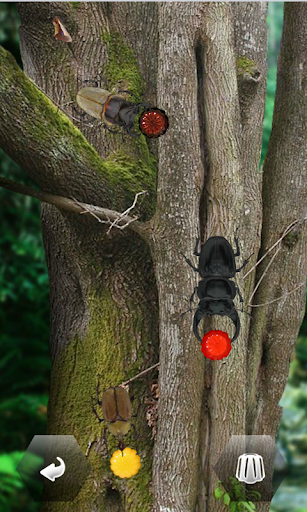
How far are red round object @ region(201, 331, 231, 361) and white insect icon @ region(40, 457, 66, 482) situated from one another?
924 mm

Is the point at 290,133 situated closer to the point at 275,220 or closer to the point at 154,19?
the point at 275,220

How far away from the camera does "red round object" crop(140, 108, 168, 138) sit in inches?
89.0

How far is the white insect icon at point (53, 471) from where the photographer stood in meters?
2.39

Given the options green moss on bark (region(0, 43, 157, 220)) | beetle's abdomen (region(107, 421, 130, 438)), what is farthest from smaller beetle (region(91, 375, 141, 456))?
green moss on bark (region(0, 43, 157, 220))

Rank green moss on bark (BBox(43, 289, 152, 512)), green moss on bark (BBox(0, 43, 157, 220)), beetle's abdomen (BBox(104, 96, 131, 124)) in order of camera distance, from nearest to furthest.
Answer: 1. beetle's abdomen (BBox(104, 96, 131, 124))
2. green moss on bark (BBox(0, 43, 157, 220))
3. green moss on bark (BBox(43, 289, 152, 512))

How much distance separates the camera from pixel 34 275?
497 cm

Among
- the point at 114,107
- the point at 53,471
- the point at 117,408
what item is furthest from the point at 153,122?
the point at 53,471

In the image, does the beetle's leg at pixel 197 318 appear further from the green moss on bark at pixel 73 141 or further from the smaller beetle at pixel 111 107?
the smaller beetle at pixel 111 107

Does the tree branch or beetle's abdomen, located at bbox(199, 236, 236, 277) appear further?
the tree branch

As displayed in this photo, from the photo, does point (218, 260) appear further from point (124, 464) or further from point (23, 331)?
point (23, 331)

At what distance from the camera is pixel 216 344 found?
1.88 metres

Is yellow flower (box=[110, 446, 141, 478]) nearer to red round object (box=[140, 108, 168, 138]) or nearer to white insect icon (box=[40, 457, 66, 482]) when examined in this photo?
white insect icon (box=[40, 457, 66, 482])

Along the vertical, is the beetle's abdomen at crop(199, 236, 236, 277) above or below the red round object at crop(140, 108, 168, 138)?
below

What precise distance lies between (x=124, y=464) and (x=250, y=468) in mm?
522
